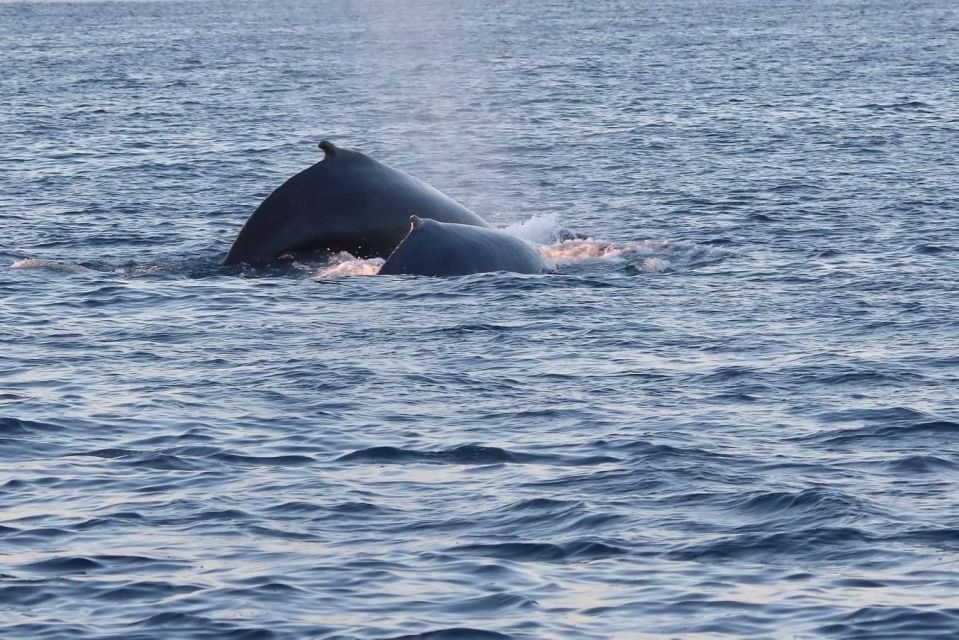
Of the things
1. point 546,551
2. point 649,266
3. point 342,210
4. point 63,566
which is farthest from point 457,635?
point 649,266

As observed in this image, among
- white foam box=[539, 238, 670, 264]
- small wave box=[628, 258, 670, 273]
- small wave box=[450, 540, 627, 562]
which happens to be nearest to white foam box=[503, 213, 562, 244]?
white foam box=[539, 238, 670, 264]

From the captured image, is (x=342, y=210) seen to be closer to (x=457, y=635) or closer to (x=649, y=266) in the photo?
(x=649, y=266)

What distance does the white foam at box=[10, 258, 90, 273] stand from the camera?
27.4 m

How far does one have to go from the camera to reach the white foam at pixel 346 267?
25.5 meters

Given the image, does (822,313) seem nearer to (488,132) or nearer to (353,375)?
(353,375)

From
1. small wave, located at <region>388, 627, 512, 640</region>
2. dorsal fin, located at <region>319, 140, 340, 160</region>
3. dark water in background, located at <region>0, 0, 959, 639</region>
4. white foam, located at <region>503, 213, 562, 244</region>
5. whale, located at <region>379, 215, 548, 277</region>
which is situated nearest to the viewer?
small wave, located at <region>388, 627, 512, 640</region>

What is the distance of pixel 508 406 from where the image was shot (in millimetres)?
18812

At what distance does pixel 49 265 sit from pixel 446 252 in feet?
21.2

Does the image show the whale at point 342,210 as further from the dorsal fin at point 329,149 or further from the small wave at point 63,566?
the small wave at point 63,566

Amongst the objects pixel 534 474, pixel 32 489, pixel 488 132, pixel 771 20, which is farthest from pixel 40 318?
pixel 771 20

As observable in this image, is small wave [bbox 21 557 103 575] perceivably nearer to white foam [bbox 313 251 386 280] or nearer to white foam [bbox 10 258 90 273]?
white foam [bbox 313 251 386 280]

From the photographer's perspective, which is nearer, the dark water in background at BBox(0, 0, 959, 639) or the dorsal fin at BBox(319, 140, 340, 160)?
the dark water in background at BBox(0, 0, 959, 639)

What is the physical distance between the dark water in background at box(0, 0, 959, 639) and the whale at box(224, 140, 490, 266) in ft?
1.60

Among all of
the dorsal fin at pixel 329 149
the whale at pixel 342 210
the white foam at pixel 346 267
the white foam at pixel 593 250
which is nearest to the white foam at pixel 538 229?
the white foam at pixel 593 250
